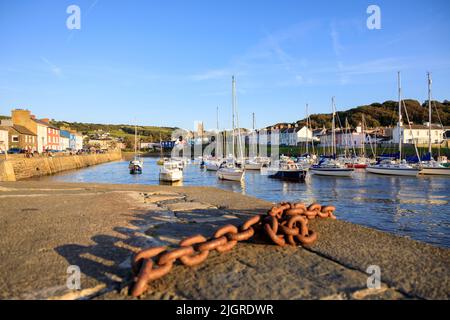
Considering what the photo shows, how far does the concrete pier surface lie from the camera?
326cm

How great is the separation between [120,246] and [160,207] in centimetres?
340

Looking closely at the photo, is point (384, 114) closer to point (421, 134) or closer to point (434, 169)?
point (421, 134)

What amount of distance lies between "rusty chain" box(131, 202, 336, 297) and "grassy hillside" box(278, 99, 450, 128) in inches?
5923

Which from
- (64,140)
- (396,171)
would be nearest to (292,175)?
(396,171)

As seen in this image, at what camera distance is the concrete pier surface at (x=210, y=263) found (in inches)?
128

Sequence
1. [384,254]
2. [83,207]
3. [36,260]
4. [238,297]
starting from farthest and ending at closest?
[83,207] → [384,254] → [36,260] → [238,297]

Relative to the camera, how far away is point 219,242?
4.03m

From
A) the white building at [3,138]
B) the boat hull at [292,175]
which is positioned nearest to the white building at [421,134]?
the boat hull at [292,175]

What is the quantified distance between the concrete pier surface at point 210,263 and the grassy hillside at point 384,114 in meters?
150

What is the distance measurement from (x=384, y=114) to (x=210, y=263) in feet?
599

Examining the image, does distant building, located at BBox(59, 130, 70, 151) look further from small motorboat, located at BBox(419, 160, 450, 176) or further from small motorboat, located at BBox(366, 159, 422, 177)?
small motorboat, located at BBox(419, 160, 450, 176)
